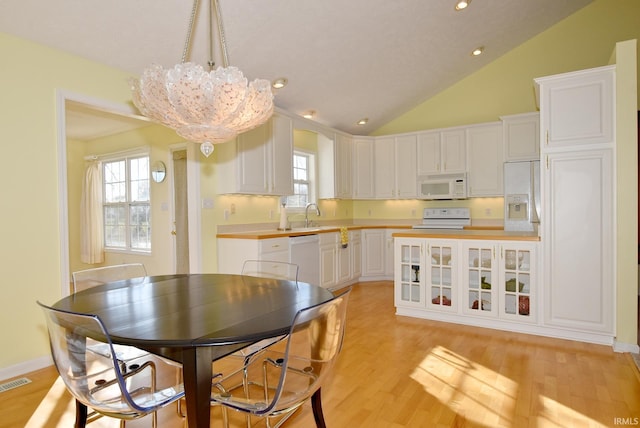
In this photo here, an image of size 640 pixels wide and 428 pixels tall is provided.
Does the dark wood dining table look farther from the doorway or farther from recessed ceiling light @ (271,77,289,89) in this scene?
recessed ceiling light @ (271,77,289,89)

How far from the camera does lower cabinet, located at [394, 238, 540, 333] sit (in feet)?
10.9

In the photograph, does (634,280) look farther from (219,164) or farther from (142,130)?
(142,130)

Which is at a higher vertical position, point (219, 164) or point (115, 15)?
point (115, 15)

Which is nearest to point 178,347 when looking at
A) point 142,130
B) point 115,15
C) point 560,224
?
point 115,15

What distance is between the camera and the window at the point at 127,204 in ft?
17.9

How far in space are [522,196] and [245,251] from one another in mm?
3551

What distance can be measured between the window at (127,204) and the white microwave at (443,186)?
405 cm

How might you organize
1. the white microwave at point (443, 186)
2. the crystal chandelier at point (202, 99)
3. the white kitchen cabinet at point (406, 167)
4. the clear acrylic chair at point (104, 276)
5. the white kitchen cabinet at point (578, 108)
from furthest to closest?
1. the white kitchen cabinet at point (406, 167)
2. the white microwave at point (443, 186)
3. the white kitchen cabinet at point (578, 108)
4. the clear acrylic chair at point (104, 276)
5. the crystal chandelier at point (202, 99)

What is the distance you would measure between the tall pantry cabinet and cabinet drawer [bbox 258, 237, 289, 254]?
2487 millimetres

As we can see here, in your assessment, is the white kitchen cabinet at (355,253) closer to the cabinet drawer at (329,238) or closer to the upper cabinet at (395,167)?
the cabinet drawer at (329,238)

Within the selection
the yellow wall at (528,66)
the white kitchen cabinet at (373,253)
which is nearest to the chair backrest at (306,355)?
the white kitchen cabinet at (373,253)

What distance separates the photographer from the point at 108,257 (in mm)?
5977

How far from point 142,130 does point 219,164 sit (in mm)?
2113

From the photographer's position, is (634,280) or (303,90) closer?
(634,280)
